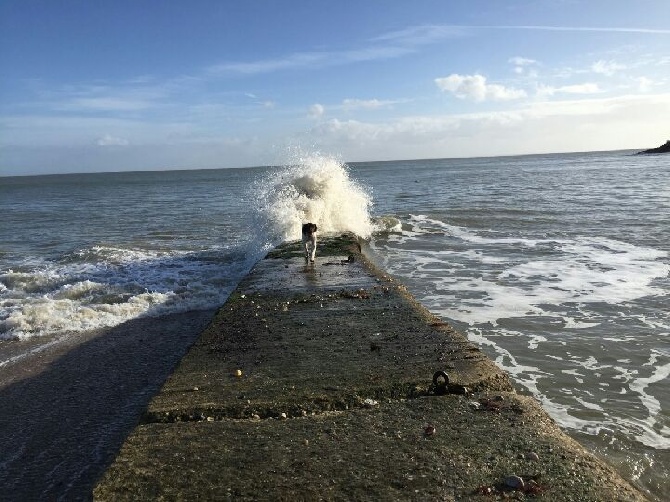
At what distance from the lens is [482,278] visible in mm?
10453

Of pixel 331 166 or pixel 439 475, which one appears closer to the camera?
pixel 439 475

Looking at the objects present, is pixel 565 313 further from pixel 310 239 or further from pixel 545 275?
pixel 310 239

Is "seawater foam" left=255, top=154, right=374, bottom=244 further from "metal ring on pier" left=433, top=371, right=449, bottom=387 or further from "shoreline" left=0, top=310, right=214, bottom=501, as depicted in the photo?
"metal ring on pier" left=433, top=371, right=449, bottom=387

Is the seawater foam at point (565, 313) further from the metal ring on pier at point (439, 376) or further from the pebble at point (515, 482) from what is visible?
the pebble at point (515, 482)

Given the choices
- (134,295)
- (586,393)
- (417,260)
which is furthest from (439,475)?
(417,260)

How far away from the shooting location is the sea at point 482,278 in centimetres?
532

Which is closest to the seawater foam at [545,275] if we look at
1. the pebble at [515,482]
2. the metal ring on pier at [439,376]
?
the metal ring on pier at [439,376]

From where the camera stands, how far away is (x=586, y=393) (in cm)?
529

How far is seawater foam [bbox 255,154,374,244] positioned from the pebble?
11.4 metres

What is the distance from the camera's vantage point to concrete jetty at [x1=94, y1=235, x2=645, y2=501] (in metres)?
2.81

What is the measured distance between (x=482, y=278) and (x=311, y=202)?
707 cm

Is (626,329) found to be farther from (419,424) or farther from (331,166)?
(331,166)

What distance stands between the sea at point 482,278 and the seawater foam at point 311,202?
0.20ft

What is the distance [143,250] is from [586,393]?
43.4ft
